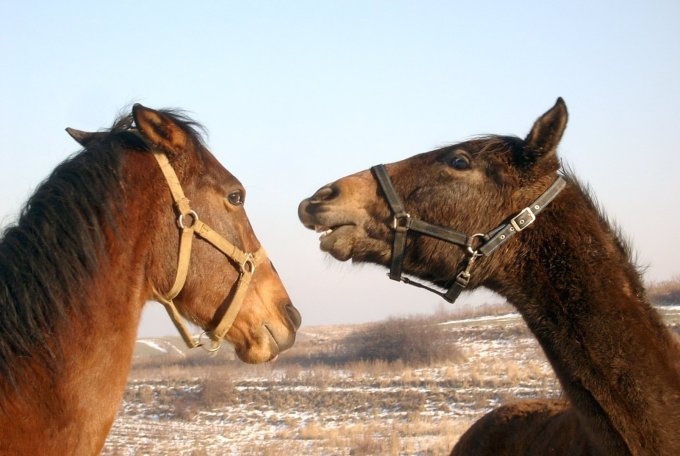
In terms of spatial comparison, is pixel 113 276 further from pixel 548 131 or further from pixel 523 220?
pixel 548 131

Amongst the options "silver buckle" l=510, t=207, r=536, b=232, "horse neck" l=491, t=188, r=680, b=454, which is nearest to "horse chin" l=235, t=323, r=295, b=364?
"horse neck" l=491, t=188, r=680, b=454

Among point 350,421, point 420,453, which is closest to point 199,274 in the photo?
point 420,453

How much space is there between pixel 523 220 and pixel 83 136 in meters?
2.49

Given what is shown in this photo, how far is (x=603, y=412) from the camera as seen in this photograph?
11.9 ft

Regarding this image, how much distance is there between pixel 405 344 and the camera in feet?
82.7

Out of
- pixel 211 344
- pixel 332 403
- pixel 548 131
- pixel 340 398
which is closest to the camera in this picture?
pixel 211 344

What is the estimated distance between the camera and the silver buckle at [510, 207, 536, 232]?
4.13 metres

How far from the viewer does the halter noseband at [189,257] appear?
142 inches

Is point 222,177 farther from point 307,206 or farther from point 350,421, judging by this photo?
point 350,421

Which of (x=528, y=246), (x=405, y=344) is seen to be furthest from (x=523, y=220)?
(x=405, y=344)

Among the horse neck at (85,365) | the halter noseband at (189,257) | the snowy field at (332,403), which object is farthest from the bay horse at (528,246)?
the snowy field at (332,403)

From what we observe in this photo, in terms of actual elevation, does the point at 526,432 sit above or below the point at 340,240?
below

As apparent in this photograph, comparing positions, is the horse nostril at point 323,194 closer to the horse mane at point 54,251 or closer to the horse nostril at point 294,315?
the horse nostril at point 294,315

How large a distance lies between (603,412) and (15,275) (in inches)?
112
